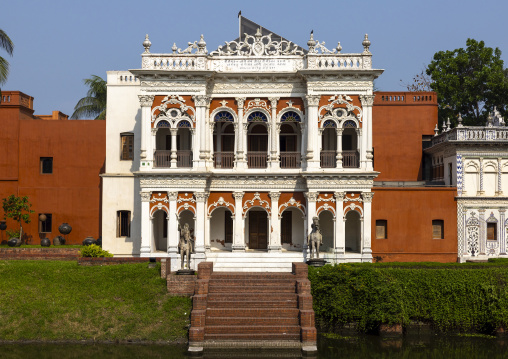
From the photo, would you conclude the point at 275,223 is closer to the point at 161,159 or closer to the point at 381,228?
the point at 381,228

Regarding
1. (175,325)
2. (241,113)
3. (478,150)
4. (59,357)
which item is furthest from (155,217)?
(478,150)

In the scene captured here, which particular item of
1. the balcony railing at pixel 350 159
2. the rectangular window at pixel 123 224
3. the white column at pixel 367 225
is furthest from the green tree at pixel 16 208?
the white column at pixel 367 225

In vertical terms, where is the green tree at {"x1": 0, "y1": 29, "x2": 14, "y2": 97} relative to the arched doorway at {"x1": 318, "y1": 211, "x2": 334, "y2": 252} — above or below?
above

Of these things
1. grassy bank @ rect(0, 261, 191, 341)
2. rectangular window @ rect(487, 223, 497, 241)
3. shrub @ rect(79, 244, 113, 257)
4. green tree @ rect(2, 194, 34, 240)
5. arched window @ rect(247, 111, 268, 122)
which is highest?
arched window @ rect(247, 111, 268, 122)

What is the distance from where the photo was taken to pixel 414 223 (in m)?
32.4

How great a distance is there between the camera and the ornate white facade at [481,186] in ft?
108

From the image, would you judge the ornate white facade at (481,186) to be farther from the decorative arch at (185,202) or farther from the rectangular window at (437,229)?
the decorative arch at (185,202)

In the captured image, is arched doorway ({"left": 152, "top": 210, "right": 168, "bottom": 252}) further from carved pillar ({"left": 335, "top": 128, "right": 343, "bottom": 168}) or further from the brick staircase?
carved pillar ({"left": 335, "top": 128, "right": 343, "bottom": 168})

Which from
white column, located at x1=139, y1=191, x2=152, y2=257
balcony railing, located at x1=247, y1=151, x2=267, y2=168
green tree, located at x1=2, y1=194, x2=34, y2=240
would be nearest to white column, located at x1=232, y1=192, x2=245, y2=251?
balcony railing, located at x1=247, y1=151, x2=267, y2=168

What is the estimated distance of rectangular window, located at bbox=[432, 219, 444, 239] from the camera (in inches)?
1278

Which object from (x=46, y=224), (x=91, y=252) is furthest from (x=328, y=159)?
(x=46, y=224)

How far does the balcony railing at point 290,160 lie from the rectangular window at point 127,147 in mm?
7102

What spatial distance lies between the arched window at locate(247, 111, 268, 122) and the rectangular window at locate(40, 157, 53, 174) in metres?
11.0

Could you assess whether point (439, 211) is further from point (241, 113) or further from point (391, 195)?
point (241, 113)
